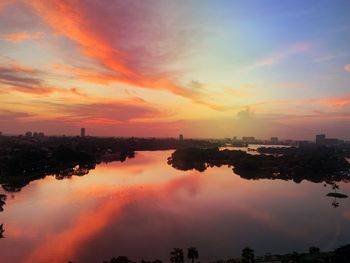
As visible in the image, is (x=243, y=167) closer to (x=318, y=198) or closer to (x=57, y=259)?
(x=318, y=198)

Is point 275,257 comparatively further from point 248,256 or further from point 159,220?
point 159,220

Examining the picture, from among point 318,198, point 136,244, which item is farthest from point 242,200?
point 136,244

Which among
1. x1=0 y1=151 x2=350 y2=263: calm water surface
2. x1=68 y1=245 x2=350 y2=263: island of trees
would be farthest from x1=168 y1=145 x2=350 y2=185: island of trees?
x1=68 y1=245 x2=350 y2=263: island of trees

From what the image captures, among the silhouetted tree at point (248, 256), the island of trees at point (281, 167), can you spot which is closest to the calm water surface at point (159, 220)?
the silhouetted tree at point (248, 256)

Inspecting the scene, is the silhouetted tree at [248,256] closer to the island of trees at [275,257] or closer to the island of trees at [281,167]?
the island of trees at [275,257]

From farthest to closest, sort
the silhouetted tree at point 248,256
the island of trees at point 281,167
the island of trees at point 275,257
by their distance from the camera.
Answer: the island of trees at point 281,167, the silhouetted tree at point 248,256, the island of trees at point 275,257

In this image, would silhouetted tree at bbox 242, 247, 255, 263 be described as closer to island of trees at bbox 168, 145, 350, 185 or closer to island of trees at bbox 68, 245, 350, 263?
island of trees at bbox 68, 245, 350, 263

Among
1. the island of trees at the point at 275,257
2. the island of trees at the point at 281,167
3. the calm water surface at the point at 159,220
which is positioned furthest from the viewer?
the island of trees at the point at 281,167

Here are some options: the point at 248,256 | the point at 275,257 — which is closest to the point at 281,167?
the point at 275,257
